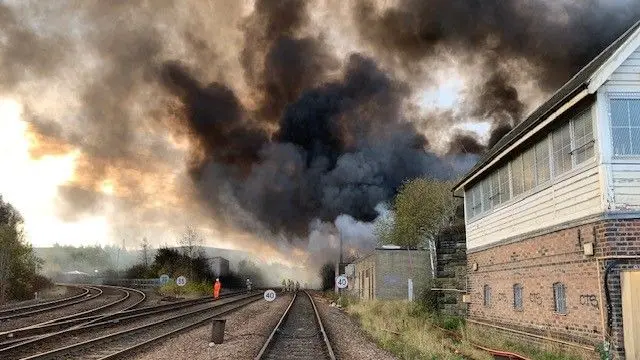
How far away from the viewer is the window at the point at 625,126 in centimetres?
1027

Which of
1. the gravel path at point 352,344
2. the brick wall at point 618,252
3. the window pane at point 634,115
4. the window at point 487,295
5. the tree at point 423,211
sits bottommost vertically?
the gravel path at point 352,344

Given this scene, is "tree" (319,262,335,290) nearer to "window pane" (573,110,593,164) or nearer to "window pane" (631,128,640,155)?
"window pane" (573,110,593,164)

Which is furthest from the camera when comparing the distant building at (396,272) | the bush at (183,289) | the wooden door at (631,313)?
the bush at (183,289)

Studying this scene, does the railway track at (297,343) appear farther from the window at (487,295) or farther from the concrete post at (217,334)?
the window at (487,295)

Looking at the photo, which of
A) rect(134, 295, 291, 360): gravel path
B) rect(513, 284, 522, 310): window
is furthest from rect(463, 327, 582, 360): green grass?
rect(134, 295, 291, 360): gravel path

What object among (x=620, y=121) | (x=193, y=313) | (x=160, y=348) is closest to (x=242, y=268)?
(x=193, y=313)

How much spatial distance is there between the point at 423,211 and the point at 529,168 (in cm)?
3666

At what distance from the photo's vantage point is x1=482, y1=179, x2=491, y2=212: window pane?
17.1m

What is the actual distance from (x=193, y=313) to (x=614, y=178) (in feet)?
67.2

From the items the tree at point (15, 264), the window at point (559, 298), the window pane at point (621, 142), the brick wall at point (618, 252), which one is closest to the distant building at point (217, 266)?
the tree at point (15, 264)

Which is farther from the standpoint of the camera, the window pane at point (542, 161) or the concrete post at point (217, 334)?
the concrete post at point (217, 334)

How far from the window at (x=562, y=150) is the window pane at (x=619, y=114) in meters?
1.18

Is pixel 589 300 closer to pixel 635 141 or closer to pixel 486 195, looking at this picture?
pixel 635 141

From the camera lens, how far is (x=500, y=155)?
15.0m
